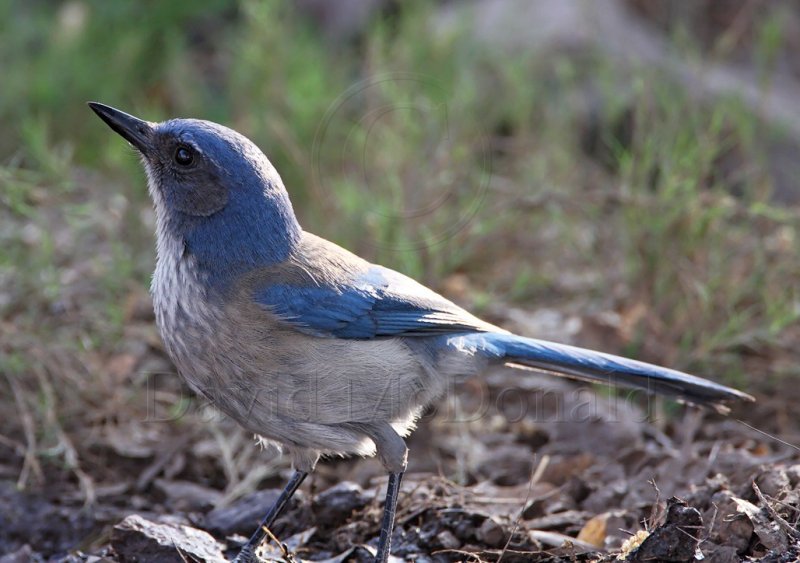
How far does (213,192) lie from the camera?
4371 mm

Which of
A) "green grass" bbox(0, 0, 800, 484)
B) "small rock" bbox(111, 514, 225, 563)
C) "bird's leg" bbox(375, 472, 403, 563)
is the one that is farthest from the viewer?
"green grass" bbox(0, 0, 800, 484)

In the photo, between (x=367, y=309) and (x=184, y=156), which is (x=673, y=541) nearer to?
(x=367, y=309)

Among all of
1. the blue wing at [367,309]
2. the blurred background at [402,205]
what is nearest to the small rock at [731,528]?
the blue wing at [367,309]

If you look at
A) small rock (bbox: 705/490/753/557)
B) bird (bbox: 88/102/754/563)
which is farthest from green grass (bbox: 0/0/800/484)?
small rock (bbox: 705/490/753/557)

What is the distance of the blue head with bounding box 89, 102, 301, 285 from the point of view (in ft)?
14.2

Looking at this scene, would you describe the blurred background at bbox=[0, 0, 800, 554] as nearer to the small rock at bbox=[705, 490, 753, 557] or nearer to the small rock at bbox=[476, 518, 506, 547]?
the small rock at bbox=[476, 518, 506, 547]

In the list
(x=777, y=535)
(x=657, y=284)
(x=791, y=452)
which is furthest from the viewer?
(x=657, y=284)

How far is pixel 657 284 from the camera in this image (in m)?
6.08

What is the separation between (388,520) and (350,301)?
0.91 metres

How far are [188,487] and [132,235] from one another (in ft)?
6.18

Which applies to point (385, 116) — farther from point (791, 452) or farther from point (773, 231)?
point (791, 452)

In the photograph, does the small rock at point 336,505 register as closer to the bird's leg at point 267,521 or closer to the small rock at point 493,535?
the bird's leg at point 267,521

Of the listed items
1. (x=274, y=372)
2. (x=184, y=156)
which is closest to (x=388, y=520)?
(x=274, y=372)

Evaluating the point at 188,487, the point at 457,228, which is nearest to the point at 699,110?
the point at 457,228
